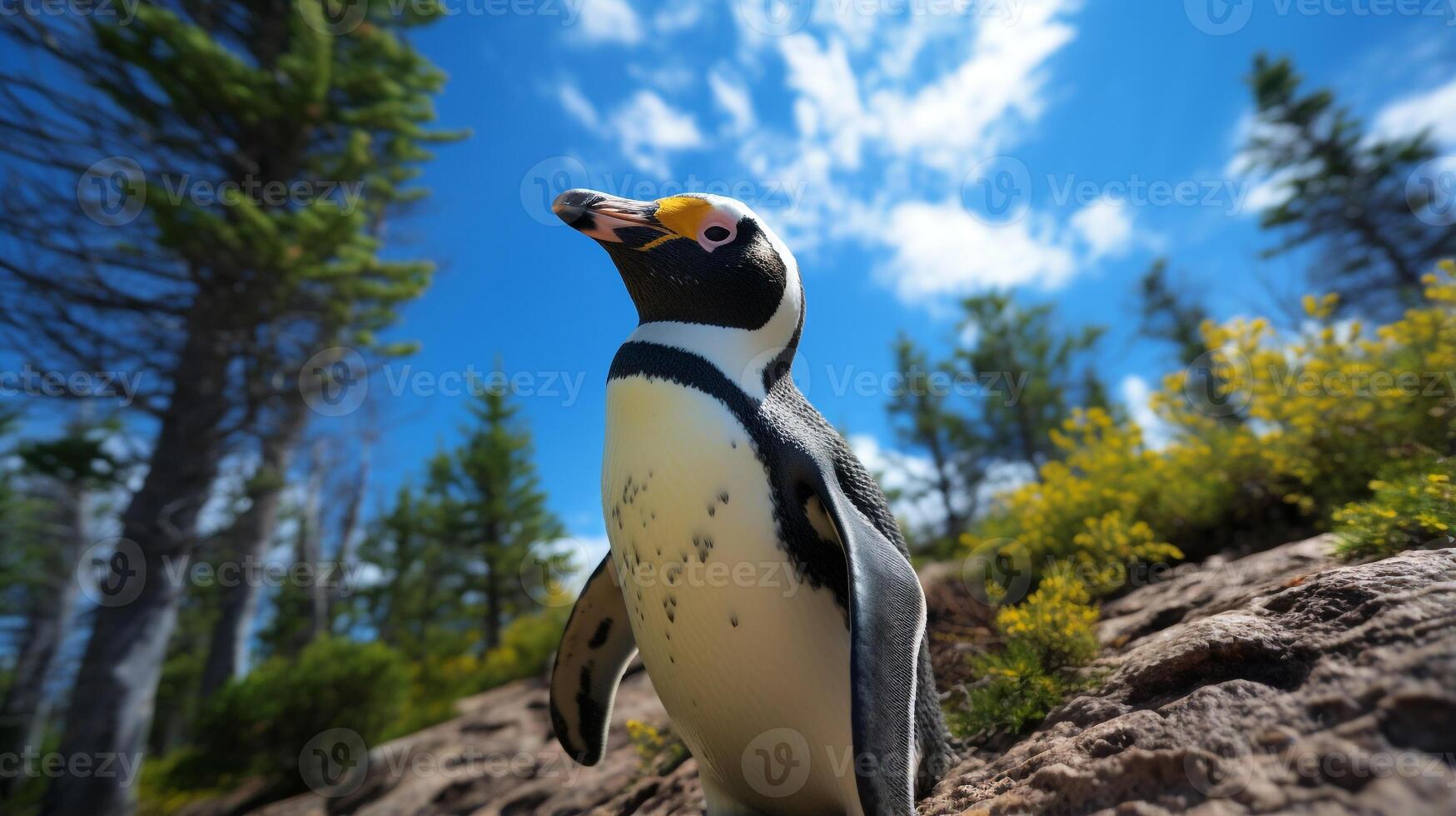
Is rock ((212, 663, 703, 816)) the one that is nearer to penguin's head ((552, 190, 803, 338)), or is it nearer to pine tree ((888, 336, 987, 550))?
penguin's head ((552, 190, 803, 338))

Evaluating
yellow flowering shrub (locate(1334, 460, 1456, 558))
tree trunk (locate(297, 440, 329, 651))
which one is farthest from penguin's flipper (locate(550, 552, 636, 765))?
tree trunk (locate(297, 440, 329, 651))

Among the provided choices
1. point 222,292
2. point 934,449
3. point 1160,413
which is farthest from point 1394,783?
point 934,449

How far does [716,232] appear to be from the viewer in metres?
1.75

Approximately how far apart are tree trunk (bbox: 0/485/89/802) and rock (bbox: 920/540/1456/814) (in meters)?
13.3

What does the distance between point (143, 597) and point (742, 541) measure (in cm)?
734

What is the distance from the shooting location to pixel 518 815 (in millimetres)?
3158

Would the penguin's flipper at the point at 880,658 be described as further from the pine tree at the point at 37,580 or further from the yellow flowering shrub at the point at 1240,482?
the pine tree at the point at 37,580

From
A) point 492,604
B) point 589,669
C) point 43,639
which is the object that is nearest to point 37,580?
point 492,604

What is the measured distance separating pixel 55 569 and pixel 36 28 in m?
11.1

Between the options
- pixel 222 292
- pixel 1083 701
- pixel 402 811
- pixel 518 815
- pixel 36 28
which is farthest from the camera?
pixel 222 292

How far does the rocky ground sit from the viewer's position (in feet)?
3.34

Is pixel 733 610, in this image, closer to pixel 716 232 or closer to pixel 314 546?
pixel 716 232

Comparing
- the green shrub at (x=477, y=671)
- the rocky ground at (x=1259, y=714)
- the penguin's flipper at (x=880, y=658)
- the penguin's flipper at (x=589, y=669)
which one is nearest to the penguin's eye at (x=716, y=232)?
the penguin's flipper at (x=880, y=658)

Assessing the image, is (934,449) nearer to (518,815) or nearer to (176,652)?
(518,815)
